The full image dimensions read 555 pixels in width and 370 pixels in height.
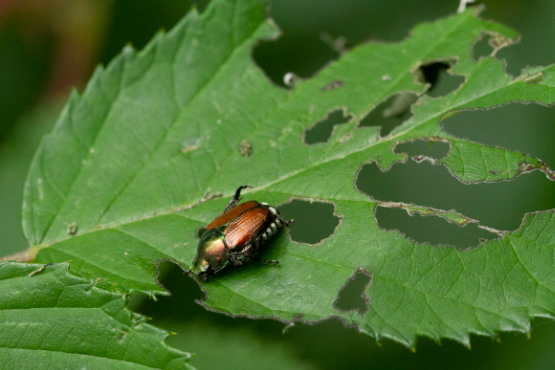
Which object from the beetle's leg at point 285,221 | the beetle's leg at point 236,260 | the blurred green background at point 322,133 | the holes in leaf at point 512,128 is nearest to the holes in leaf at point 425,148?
the blurred green background at point 322,133

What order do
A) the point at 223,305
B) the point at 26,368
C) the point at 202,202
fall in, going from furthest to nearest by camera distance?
the point at 202,202 < the point at 223,305 < the point at 26,368

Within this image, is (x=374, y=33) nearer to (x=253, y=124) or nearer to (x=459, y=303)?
(x=253, y=124)

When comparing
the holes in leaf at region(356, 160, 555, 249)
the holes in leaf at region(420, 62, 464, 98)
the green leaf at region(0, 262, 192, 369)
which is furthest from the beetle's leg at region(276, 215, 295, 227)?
the holes in leaf at region(420, 62, 464, 98)

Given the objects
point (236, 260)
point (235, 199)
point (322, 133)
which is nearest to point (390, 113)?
point (322, 133)

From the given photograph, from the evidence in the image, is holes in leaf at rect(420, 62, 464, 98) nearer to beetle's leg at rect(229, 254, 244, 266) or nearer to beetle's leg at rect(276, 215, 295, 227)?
beetle's leg at rect(276, 215, 295, 227)

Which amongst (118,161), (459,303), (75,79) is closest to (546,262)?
(459,303)

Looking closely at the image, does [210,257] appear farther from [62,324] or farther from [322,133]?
[322,133]
